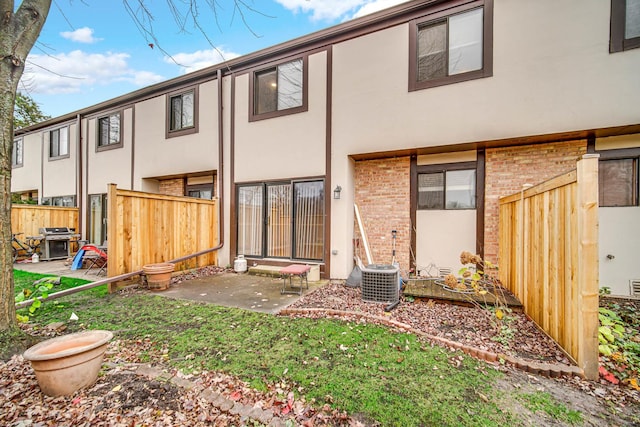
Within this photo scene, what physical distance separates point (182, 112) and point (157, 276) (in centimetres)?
575

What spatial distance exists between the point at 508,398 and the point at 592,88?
5257 millimetres

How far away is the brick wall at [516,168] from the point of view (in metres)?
5.07

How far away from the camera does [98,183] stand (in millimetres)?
10383

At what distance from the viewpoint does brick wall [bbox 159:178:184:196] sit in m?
9.20

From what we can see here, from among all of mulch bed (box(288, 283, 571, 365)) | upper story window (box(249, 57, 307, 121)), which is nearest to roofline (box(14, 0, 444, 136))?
upper story window (box(249, 57, 307, 121))

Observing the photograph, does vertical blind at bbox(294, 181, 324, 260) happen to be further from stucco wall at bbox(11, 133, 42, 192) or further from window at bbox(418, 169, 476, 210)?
stucco wall at bbox(11, 133, 42, 192)

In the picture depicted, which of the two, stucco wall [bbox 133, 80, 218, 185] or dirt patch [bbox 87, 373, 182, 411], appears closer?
dirt patch [bbox 87, 373, 182, 411]

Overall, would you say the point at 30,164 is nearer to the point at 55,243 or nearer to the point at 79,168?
the point at 79,168

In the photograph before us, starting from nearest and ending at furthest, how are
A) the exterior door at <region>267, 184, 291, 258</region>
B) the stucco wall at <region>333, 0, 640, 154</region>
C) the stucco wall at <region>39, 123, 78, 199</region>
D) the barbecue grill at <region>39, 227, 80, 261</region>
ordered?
the stucco wall at <region>333, 0, 640, 154</region>
the exterior door at <region>267, 184, 291, 258</region>
the barbecue grill at <region>39, 227, 80, 261</region>
the stucco wall at <region>39, 123, 78, 199</region>

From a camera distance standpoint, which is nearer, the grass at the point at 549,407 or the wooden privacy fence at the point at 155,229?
the grass at the point at 549,407

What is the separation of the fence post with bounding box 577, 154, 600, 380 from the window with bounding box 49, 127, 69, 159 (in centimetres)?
1623

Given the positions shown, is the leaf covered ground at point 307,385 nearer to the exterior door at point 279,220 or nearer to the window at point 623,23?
the exterior door at point 279,220

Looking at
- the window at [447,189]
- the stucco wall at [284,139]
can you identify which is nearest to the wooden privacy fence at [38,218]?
the stucco wall at [284,139]

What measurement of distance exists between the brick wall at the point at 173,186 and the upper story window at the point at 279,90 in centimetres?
388
